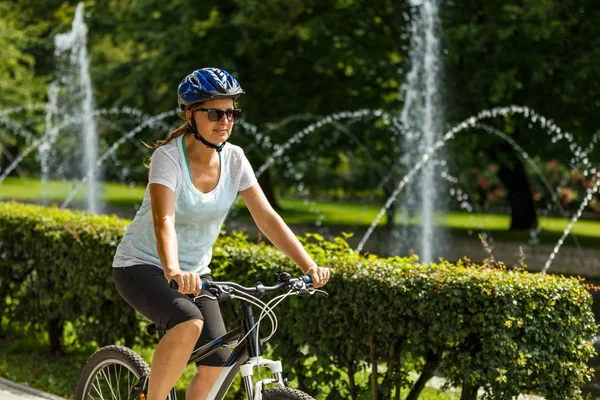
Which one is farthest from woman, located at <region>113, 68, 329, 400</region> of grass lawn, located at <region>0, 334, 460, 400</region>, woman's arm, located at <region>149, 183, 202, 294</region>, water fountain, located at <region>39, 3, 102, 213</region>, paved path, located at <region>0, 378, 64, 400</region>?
water fountain, located at <region>39, 3, 102, 213</region>

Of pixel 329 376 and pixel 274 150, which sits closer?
pixel 329 376

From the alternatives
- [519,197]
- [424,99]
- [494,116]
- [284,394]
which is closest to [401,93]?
[424,99]

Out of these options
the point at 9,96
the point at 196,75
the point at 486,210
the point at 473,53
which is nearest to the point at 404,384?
the point at 196,75

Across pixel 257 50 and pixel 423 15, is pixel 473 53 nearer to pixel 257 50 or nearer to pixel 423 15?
pixel 423 15

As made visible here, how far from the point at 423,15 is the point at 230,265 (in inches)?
456

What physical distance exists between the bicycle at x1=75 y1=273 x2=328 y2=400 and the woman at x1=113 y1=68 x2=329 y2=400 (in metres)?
0.11

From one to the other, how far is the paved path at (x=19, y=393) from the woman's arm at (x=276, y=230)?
2.54 m

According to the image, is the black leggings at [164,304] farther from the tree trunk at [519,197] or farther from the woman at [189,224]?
the tree trunk at [519,197]

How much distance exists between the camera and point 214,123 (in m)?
3.49

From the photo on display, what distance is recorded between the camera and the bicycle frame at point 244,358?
3.32m

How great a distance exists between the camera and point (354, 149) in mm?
18875

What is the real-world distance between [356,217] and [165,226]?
861 inches

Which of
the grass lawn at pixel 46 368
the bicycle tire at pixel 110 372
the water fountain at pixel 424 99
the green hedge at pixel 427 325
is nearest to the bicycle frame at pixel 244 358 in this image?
the bicycle tire at pixel 110 372

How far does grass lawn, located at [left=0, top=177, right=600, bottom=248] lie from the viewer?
61.9ft
